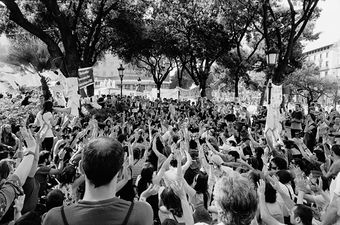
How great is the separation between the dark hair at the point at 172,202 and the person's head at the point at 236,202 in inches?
53.8

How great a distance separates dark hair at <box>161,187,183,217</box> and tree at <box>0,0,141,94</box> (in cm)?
1597

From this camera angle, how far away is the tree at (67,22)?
18.7 metres

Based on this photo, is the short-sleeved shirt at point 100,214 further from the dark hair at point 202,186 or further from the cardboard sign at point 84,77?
the cardboard sign at point 84,77

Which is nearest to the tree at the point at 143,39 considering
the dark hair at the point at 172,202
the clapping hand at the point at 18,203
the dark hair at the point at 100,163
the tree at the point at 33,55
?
the tree at the point at 33,55

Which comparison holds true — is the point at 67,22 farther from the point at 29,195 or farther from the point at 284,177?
the point at 284,177

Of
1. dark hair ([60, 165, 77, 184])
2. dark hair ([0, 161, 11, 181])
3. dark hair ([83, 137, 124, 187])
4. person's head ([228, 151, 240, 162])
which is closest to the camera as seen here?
dark hair ([83, 137, 124, 187])

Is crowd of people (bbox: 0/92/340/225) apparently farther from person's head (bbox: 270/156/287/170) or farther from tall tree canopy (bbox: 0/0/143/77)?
tall tree canopy (bbox: 0/0/143/77)

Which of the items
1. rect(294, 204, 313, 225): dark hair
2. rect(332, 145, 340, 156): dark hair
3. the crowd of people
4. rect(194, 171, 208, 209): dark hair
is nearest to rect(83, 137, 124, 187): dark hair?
the crowd of people

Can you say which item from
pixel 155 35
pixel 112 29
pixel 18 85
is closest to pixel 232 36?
pixel 155 35

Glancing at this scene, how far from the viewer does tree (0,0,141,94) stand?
735 inches

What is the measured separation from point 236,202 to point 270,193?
6.60 ft

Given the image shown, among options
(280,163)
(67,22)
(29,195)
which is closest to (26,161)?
(29,195)

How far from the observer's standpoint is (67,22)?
1950 cm

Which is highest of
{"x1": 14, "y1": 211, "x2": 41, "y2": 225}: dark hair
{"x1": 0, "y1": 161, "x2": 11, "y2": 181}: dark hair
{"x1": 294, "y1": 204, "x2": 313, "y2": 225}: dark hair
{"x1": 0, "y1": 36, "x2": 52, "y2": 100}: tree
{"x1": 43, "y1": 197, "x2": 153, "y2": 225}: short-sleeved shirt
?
{"x1": 0, "y1": 36, "x2": 52, "y2": 100}: tree
